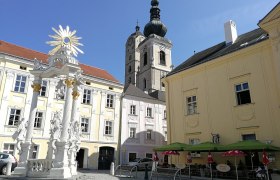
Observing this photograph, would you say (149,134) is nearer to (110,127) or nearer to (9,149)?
(110,127)

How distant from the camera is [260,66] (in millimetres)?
17391

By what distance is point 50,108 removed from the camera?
2589 centimetres

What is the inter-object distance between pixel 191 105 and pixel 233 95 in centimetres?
422

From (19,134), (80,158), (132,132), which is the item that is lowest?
(80,158)

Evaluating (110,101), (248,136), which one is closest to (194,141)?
(248,136)

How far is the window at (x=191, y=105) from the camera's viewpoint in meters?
21.4

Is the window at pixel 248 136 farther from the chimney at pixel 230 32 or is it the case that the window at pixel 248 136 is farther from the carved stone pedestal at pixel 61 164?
the carved stone pedestal at pixel 61 164

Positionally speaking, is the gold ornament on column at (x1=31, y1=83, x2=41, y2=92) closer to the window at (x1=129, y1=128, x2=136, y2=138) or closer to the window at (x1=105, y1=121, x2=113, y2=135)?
the window at (x1=105, y1=121, x2=113, y2=135)

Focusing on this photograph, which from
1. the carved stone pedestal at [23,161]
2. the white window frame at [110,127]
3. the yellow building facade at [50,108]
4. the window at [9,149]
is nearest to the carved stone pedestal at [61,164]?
the carved stone pedestal at [23,161]

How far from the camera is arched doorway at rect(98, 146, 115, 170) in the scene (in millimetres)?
28688

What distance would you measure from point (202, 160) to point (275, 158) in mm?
5542

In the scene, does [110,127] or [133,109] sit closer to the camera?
[110,127]

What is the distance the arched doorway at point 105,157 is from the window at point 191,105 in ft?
41.1

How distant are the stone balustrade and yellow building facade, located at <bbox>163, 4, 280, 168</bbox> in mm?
11751
